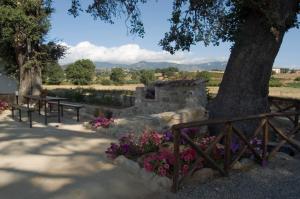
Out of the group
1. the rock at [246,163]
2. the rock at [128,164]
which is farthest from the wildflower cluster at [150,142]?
the rock at [246,163]

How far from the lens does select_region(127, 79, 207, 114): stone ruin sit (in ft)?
44.4

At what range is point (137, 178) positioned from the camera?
21.4 feet

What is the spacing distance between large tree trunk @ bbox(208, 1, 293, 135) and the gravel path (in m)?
2.16

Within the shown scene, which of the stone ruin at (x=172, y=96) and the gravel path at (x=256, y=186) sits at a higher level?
the stone ruin at (x=172, y=96)

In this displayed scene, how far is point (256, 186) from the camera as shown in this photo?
644 cm

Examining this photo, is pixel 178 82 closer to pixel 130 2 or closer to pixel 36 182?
pixel 130 2

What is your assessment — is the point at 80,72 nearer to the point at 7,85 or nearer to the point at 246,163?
the point at 7,85

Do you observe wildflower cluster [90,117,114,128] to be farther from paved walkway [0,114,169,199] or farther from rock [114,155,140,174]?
rock [114,155,140,174]

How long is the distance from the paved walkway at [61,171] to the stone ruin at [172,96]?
424 cm

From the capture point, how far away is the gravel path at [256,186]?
598 cm

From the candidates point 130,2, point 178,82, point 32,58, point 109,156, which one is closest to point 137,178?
point 109,156

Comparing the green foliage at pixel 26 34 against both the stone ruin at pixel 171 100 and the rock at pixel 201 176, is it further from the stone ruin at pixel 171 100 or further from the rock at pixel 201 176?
the rock at pixel 201 176

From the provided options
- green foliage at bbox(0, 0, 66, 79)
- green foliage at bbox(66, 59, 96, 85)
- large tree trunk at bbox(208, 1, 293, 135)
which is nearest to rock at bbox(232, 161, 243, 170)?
large tree trunk at bbox(208, 1, 293, 135)

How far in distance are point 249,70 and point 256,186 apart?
3544 millimetres
